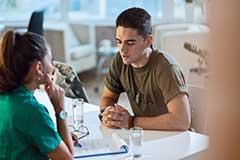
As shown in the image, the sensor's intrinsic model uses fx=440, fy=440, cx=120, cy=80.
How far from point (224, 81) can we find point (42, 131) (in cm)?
103

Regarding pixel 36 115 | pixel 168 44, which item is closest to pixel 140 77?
pixel 36 115

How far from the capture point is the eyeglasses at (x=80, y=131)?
1.98 meters

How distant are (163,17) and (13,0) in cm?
216

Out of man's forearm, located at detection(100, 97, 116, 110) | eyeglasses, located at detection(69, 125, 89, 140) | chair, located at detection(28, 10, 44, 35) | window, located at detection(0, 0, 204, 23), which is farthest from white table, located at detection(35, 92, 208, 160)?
window, located at detection(0, 0, 204, 23)

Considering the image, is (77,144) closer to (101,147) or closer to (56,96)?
(101,147)

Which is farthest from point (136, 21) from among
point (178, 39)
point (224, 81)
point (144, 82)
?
point (178, 39)

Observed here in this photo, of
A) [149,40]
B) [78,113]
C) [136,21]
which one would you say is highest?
[136,21]

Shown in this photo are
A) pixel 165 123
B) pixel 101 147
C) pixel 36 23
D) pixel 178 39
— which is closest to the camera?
pixel 101 147

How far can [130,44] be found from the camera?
2176mm

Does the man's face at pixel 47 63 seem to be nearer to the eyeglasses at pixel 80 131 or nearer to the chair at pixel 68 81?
the eyeglasses at pixel 80 131

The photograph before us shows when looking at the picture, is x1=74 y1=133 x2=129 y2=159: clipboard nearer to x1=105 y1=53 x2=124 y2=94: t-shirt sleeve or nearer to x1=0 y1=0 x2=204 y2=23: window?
x1=105 y1=53 x2=124 y2=94: t-shirt sleeve

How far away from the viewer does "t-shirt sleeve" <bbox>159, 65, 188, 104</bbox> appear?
206cm

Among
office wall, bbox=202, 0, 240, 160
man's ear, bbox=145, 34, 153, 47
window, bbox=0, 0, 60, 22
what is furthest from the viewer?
window, bbox=0, 0, 60, 22

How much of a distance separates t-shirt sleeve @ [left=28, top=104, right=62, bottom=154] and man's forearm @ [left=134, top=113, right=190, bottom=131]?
0.69 meters
